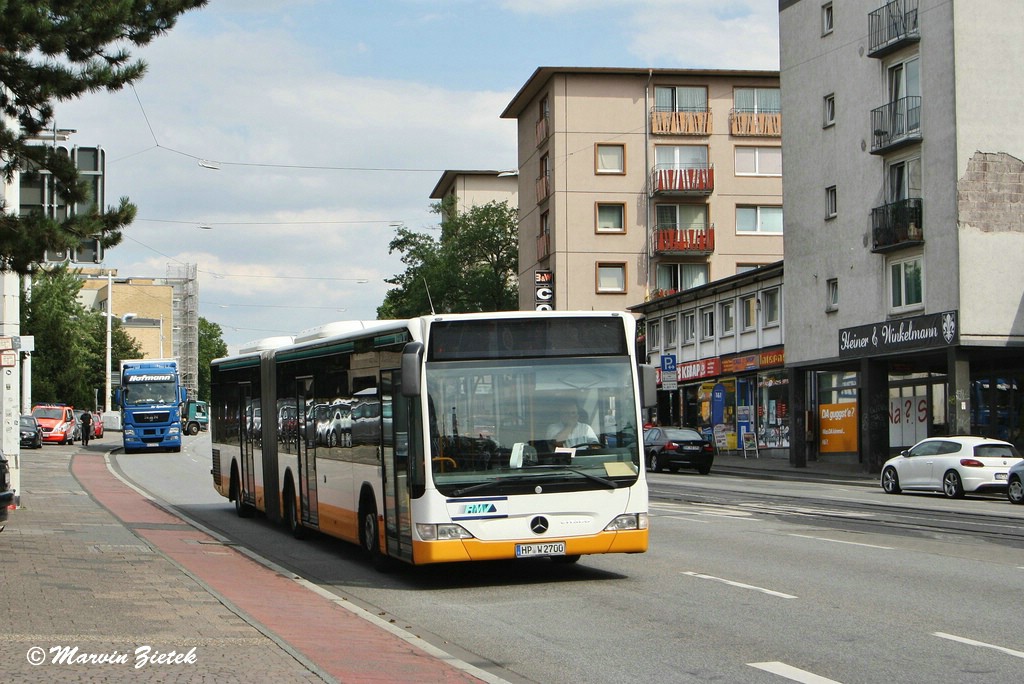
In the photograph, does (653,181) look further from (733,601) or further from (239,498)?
(733,601)

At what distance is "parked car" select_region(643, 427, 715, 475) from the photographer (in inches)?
1615

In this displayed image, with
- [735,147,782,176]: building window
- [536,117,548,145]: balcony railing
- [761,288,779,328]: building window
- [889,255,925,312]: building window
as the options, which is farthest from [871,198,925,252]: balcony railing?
[536,117,548,145]: balcony railing

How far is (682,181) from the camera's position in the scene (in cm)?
6869

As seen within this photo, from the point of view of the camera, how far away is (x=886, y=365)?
41.1 m

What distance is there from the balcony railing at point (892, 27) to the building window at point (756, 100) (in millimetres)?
30020

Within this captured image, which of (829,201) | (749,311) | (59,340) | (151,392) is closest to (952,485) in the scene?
(829,201)

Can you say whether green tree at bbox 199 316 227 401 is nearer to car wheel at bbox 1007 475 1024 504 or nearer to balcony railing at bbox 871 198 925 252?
balcony railing at bbox 871 198 925 252

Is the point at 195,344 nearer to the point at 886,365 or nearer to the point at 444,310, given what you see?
the point at 444,310

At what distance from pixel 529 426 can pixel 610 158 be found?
5791 centimetres

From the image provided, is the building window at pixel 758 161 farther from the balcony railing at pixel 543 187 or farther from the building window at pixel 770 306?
the building window at pixel 770 306

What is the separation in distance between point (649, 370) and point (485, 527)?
2.25 meters

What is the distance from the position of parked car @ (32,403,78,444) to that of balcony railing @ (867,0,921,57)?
40440mm

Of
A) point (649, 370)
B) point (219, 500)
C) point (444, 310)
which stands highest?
point (444, 310)

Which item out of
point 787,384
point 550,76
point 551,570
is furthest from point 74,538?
point 550,76
